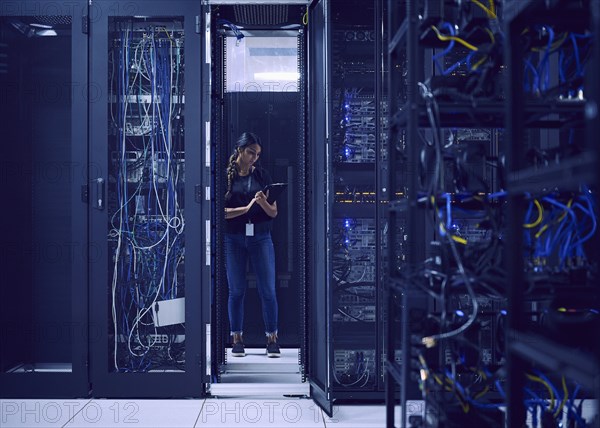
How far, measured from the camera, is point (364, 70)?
2.98 m

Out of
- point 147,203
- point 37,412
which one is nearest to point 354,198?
point 147,203

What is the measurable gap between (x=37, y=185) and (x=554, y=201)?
266 centimetres

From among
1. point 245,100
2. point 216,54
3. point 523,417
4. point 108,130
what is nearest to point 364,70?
point 216,54

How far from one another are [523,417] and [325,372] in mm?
1433

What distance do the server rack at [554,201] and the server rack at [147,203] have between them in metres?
1.77

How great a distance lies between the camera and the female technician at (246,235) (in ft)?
12.2

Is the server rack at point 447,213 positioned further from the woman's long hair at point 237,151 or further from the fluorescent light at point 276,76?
the fluorescent light at point 276,76

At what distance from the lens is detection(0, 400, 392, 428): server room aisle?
2.64 metres

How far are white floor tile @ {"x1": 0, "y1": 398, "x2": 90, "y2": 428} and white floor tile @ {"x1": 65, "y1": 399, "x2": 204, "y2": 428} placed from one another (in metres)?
0.06

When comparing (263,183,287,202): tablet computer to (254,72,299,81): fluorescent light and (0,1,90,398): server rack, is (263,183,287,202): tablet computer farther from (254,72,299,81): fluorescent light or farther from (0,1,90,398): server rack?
(0,1,90,398): server rack

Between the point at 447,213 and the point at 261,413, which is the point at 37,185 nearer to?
the point at 261,413

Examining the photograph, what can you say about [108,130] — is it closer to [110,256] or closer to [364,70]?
[110,256]

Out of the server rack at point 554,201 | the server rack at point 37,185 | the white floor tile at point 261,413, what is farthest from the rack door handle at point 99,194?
the server rack at point 554,201

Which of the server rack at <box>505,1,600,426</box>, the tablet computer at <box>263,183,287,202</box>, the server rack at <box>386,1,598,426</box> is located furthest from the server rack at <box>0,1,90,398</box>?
the server rack at <box>505,1,600,426</box>
